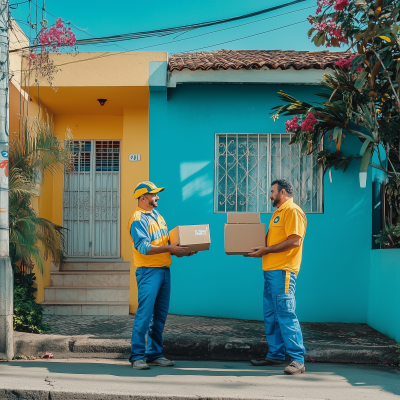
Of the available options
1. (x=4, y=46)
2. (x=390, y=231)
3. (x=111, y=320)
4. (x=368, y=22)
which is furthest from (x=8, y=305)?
(x=368, y=22)

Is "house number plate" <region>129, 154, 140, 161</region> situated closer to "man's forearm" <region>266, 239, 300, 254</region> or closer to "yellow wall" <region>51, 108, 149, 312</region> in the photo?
"yellow wall" <region>51, 108, 149, 312</region>

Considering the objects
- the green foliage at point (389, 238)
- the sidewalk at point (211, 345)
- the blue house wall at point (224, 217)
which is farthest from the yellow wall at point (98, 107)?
the green foliage at point (389, 238)

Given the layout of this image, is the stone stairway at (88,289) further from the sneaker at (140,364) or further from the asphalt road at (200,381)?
the sneaker at (140,364)

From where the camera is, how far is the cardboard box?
4258 mm

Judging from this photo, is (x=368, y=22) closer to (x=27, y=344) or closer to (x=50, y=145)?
(x=50, y=145)

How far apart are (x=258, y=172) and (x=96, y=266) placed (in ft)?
10.7

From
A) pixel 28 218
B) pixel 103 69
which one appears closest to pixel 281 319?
pixel 28 218

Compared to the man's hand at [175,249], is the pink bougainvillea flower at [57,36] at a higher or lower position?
higher

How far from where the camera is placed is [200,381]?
3900 millimetres

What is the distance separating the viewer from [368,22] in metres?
5.28

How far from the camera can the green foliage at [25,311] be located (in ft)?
16.9

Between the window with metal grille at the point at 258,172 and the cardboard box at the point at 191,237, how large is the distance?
7.30 feet

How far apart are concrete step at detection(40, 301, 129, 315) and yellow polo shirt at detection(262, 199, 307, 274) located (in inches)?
130

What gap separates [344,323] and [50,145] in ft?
15.6
